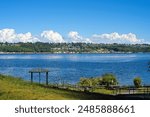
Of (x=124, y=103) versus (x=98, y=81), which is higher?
(x=124, y=103)

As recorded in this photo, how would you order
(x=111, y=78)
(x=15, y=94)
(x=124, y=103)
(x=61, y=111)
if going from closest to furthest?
(x=61, y=111)
(x=124, y=103)
(x=15, y=94)
(x=111, y=78)

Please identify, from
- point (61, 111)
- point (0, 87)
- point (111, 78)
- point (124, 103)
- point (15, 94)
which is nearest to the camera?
point (61, 111)

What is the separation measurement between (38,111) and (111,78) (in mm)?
46314

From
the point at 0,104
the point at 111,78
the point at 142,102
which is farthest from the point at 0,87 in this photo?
the point at 111,78

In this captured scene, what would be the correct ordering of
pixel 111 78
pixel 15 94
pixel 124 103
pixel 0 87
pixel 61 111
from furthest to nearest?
pixel 111 78 < pixel 0 87 < pixel 15 94 < pixel 124 103 < pixel 61 111

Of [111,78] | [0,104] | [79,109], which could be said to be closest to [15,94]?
[0,104]

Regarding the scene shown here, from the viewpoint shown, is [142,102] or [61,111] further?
[142,102]

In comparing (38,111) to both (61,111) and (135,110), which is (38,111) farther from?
(135,110)

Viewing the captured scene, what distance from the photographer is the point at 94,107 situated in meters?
9.38

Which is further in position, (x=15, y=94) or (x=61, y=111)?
(x=15, y=94)

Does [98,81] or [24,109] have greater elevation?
[24,109]

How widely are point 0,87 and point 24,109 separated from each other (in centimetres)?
745

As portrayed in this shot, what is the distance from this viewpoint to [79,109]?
9.18m

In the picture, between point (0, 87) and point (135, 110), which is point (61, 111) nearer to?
point (135, 110)
